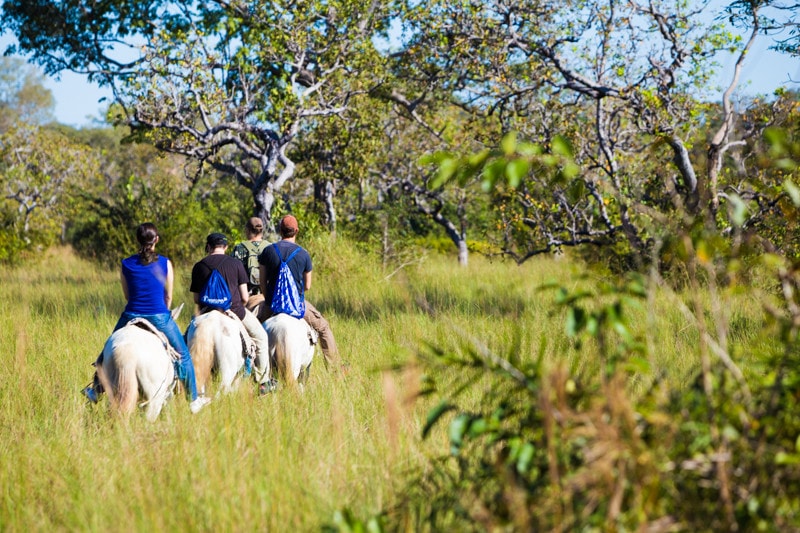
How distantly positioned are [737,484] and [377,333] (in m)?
7.21

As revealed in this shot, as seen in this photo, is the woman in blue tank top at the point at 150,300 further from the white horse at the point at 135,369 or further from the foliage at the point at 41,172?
the foliage at the point at 41,172

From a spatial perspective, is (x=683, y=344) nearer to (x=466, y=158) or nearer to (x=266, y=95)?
(x=466, y=158)

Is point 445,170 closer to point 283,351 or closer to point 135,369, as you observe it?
point 135,369

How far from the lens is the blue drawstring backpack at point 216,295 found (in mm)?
6973

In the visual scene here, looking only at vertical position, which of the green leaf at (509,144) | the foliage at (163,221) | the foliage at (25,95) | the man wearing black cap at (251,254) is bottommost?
the man wearing black cap at (251,254)

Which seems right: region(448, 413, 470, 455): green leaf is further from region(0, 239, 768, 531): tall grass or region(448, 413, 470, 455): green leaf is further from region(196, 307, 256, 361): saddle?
region(196, 307, 256, 361): saddle

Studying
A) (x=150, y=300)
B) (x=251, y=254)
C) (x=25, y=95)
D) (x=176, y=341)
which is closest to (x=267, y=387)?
(x=176, y=341)

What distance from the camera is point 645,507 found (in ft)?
8.07

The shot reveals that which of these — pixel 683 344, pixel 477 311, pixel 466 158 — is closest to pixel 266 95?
pixel 477 311

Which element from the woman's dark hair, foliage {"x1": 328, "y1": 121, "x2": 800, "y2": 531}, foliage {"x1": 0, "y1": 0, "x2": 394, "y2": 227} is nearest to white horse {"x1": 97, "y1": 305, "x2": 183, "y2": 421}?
the woman's dark hair

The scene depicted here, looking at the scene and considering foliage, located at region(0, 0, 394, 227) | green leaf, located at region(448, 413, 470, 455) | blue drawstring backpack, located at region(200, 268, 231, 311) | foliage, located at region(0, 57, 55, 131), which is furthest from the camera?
foliage, located at region(0, 57, 55, 131)

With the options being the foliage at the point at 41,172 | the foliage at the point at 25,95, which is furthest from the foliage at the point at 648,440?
the foliage at the point at 25,95

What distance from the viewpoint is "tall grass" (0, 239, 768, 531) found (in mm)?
3908

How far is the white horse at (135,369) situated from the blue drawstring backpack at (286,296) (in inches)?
61.9
